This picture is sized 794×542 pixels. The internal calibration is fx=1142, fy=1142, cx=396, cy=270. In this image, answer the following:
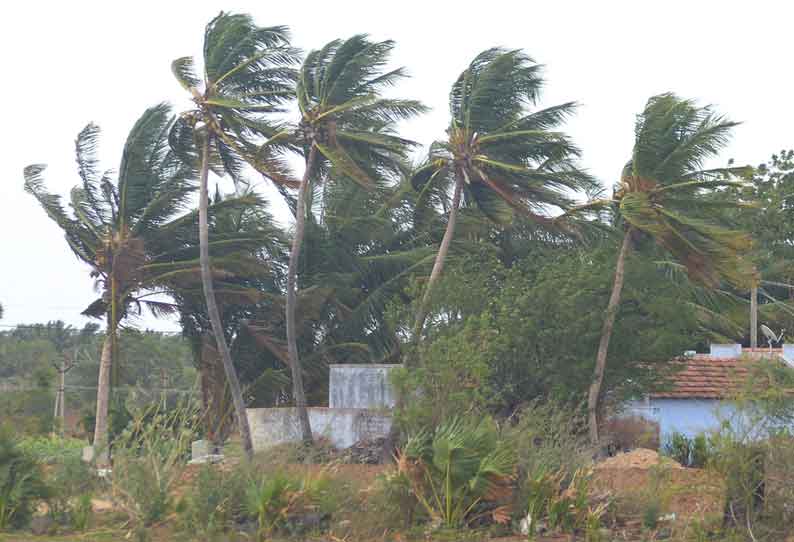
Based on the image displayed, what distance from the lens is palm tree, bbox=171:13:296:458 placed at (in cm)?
2672

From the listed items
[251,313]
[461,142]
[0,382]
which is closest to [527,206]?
[461,142]

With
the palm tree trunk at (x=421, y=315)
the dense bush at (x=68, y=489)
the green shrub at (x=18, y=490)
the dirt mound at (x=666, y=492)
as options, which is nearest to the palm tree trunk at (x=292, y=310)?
the palm tree trunk at (x=421, y=315)

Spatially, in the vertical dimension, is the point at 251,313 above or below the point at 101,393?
above

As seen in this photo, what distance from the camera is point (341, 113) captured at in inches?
1042

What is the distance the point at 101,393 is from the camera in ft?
96.3

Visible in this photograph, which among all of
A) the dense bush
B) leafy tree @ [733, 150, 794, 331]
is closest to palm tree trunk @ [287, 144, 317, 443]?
the dense bush

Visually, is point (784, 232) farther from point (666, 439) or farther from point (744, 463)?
point (744, 463)

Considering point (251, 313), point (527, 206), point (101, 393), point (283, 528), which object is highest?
point (527, 206)

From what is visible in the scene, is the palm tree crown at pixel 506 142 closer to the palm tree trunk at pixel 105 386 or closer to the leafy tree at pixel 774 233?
the palm tree trunk at pixel 105 386

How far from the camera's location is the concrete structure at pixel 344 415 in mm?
26875

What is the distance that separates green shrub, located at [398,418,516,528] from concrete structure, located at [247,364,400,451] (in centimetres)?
951

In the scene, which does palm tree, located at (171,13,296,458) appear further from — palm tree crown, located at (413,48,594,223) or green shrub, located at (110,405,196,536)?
green shrub, located at (110,405,196,536)

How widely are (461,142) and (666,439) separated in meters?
9.62

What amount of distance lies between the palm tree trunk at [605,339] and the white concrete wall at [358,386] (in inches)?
186
